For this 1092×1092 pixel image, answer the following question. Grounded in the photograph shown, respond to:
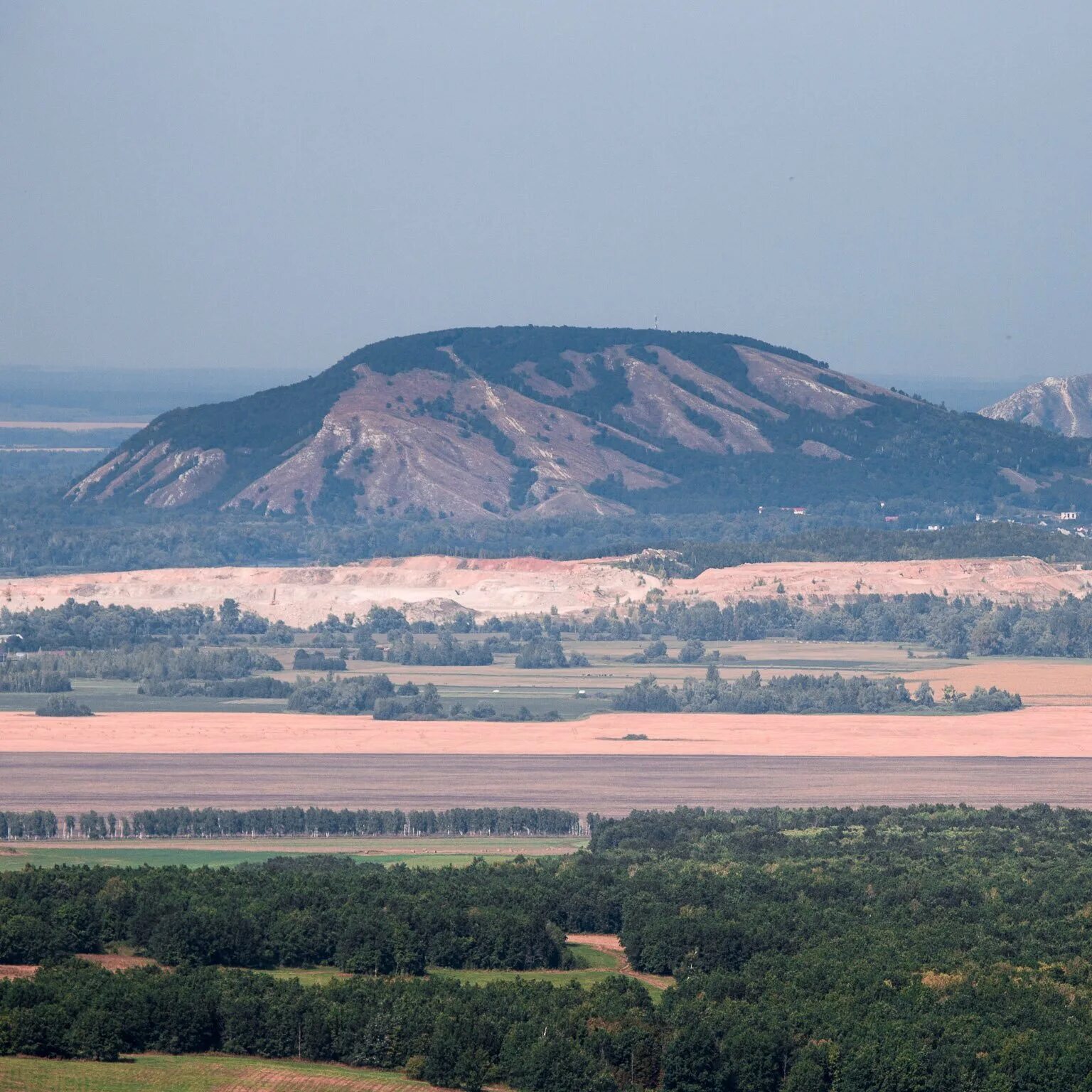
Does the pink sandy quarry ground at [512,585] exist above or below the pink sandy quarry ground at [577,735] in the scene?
above

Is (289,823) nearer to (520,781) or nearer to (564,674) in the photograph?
(520,781)

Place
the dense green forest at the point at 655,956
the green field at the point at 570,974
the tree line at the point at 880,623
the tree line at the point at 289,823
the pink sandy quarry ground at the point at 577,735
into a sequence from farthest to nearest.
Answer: the tree line at the point at 880,623, the pink sandy quarry ground at the point at 577,735, the tree line at the point at 289,823, the green field at the point at 570,974, the dense green forest at the point at 655,956

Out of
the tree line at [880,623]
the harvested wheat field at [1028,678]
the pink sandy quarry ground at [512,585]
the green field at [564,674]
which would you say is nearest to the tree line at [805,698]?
the harvested wheat field at [1028,678]

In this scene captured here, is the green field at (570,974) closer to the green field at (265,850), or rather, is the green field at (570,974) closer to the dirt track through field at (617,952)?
the dirt track through field at (617,952)

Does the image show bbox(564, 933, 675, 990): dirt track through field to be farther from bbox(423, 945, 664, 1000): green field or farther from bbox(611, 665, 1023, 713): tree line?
bbox(611, 665, 1023, 713): tree line

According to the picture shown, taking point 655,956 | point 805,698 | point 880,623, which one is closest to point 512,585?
point 880,623

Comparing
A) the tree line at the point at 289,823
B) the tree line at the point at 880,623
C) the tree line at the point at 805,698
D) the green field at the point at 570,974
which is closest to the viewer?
the green field at the point at 570,974
